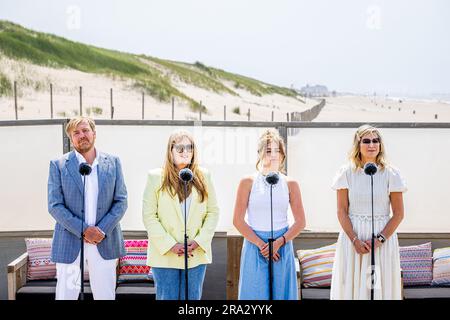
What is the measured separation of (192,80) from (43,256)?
128 feet

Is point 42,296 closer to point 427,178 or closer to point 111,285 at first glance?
point 111,285

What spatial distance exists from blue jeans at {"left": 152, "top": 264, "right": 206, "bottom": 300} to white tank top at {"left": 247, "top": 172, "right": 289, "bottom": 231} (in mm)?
343

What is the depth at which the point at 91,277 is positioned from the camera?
12.9 feet

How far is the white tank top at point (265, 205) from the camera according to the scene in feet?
12.5

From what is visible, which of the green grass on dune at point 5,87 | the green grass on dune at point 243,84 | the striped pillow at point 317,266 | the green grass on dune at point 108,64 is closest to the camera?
the striped pillow at point 317,266

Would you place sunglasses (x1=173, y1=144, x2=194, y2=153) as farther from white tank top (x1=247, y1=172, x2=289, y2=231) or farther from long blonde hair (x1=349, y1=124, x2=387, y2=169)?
long blonde hair (x1=349, y1=124, x2=387, y2=169)

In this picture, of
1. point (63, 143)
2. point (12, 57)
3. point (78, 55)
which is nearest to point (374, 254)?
point (63, 143)

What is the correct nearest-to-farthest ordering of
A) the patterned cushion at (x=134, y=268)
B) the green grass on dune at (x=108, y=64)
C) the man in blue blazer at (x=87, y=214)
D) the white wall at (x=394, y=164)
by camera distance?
the man in blue blazer at (x=87, y=214)
the patterned cushion at (x=134, y=268)
the white wall at (x=394, y=164)
the green grass on dune at (x=108, y=64)

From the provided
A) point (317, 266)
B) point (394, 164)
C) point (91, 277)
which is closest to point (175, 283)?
point (91, 277)

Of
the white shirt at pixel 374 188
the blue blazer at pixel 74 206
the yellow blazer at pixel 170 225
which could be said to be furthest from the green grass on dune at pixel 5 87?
the white shirt at pixel 374 188

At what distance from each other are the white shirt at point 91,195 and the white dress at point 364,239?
115 centimetres

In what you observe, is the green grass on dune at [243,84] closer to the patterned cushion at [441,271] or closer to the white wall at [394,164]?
the white wall at [394,164]

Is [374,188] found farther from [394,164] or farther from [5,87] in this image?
[5,87]

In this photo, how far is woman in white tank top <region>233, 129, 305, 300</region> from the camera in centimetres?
381
